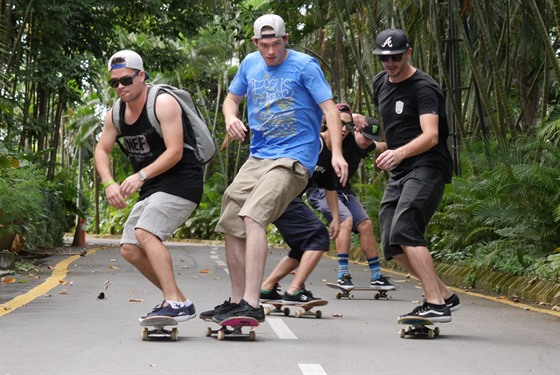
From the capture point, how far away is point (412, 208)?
28.2 feet

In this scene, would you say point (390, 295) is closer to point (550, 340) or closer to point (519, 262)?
point (519, 262)

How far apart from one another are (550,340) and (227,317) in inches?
95.3

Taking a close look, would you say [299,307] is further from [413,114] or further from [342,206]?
[342,206]

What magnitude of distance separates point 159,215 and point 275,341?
3.89 feet

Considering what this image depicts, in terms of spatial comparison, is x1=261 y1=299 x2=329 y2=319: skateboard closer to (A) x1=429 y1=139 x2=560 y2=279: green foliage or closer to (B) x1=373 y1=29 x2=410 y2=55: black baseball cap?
(B) x1=373 y1=29 x2=410 y2=55: black baseball cap

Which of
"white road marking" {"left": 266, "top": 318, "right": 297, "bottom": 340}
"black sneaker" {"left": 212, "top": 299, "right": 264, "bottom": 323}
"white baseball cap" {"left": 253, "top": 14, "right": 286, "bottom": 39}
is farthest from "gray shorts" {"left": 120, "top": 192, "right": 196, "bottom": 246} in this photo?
"white baseball cap" {"left": 253, "top": 14, "right": 286, "bottom": 39}

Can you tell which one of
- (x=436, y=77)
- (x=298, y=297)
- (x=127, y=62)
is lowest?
(x=298, y=297)

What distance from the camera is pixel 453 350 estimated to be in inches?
309

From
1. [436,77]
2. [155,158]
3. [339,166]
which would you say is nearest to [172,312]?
[155,158]

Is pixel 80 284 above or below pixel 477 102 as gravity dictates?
below

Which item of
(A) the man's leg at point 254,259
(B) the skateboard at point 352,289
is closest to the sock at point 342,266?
(B) the skateboard at point 352,289

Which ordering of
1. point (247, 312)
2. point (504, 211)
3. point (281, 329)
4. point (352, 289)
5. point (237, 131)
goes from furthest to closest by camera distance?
point (504, 211)
point (352, 289)
point (281, 329)
point (237, 131)
point (247, 312)

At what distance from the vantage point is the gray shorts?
8.01 m

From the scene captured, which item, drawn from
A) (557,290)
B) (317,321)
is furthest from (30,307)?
(557,290)
